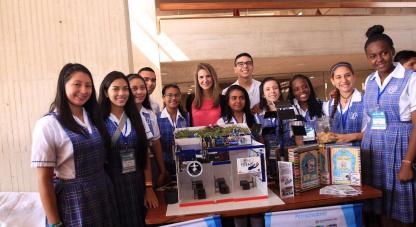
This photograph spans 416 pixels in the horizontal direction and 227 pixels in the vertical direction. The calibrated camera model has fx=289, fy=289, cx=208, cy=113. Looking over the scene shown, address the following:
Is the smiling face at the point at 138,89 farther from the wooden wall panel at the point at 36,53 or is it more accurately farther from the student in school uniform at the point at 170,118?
the wooden wall panel at the point at 36,53

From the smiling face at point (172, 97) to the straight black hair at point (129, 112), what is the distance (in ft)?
2.66

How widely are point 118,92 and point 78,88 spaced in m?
0.31

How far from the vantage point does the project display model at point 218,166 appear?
5.22 feet

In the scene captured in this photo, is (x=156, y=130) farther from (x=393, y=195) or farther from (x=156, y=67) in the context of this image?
(x=156, y=67)

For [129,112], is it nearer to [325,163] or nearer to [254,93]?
[325,163]

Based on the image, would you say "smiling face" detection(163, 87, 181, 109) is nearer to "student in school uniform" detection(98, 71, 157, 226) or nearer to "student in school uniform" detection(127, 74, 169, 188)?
"student in school uniform" detection(127, 74, 169, 188)

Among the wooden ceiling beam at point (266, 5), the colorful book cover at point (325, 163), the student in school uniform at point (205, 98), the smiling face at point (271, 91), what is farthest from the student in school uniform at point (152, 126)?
the wooden ceiling beam at point (266, 5)

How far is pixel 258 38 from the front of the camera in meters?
5.84

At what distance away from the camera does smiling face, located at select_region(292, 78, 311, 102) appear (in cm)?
248

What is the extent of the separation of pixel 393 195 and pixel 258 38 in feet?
14.8

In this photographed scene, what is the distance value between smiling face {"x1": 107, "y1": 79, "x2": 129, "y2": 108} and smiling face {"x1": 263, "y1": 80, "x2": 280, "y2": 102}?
121 cm

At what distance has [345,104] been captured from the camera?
2346 millimetres

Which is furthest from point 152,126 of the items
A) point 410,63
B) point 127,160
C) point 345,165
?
point 410,63

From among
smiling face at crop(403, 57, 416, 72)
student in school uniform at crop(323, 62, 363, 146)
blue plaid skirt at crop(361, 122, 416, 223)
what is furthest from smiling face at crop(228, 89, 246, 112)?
smiling face at crop(403, 57, 416, 72)
